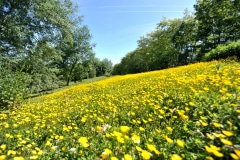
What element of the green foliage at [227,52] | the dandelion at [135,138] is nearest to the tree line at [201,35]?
the green foliage at [227,52]

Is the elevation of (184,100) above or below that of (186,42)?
below

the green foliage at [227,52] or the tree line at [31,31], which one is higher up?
the tree line at [31,31]

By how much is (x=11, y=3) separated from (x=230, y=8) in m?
28.0

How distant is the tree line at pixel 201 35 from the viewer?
29.6m

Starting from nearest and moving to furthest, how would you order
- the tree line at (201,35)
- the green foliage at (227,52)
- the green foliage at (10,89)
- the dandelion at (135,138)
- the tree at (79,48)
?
1. the dandelion at (135,138)
2. the green foliage at (10,89)
3. the green foliage at (227,52)
4. the tree line at (201,35)
5. the tree at (79,48)

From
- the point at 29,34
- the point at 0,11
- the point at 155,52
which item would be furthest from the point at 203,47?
the point at 0,11

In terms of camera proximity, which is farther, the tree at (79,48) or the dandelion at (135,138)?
the tree at (79,48)

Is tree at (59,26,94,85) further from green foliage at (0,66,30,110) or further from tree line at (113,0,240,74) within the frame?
green foliage at (0,66,30,110)

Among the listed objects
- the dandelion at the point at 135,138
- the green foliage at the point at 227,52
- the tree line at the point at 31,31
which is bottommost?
the dandelion at the point at 135,138

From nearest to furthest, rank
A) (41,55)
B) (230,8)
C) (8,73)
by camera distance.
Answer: (8,73) < (41,55) < (230,8)

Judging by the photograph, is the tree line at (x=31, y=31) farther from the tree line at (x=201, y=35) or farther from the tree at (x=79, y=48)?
Answer: the tree at (x=79, y=48)

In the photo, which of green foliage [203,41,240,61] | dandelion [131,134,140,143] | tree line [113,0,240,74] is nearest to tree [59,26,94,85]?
tree line [113,0,240,74]

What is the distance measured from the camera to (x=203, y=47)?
3247 centimetres

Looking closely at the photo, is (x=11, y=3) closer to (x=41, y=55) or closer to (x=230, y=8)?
(x=41, y=55)
